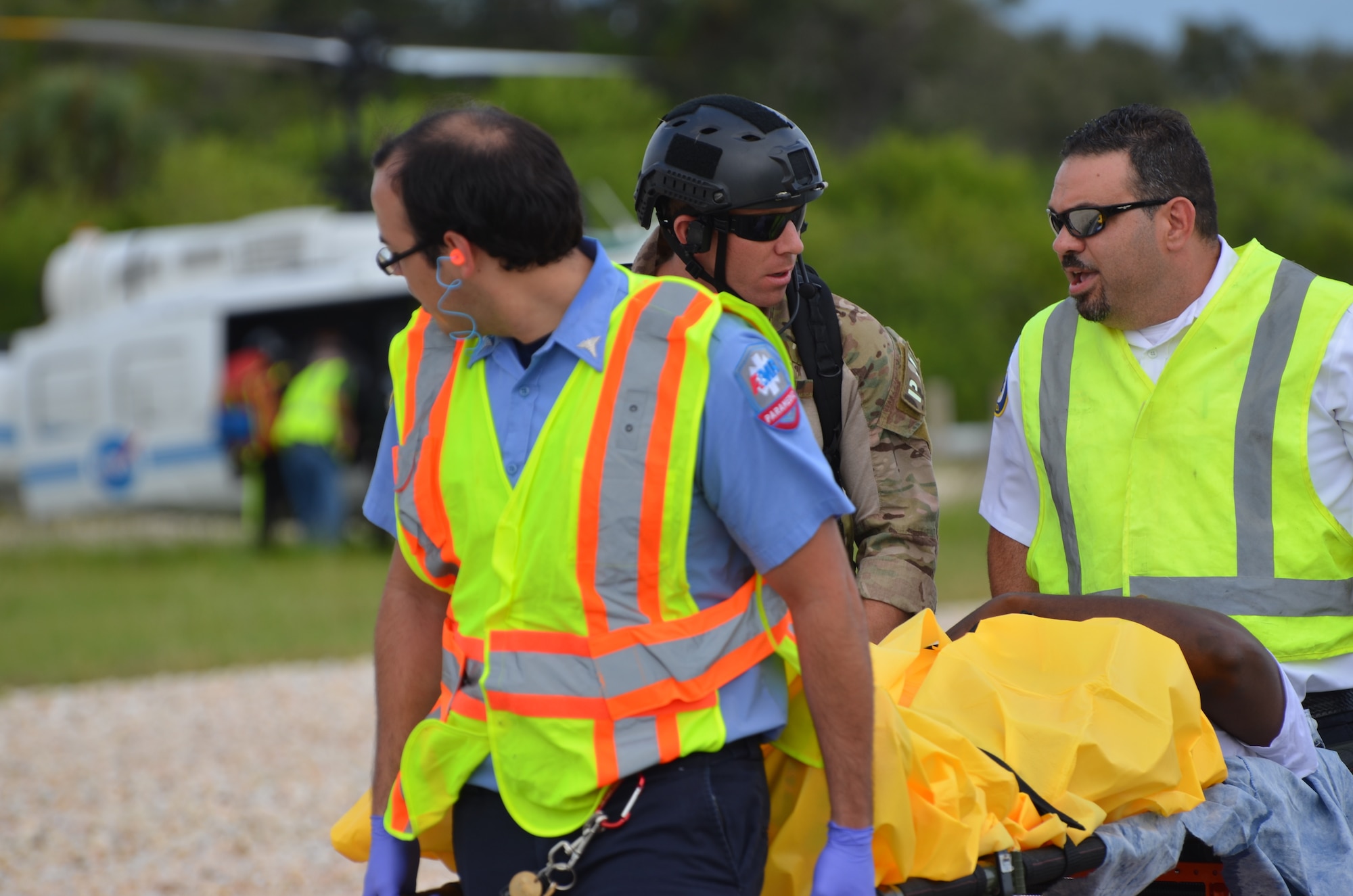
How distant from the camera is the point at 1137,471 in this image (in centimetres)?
324

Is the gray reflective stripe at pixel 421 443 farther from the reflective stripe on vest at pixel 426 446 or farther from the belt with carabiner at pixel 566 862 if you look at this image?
the belt with carabiner at pixel 566 862

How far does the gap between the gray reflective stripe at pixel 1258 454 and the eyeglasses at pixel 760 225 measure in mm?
1026

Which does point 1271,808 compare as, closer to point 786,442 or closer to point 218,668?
point 786,442

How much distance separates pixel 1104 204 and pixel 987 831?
58.2 inches

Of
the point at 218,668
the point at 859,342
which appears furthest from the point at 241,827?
the point at 859,342

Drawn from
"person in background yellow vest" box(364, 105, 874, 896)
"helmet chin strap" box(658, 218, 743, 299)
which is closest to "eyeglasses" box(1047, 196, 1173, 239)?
"helmet chin strap" box(658, 218, 743, 299)

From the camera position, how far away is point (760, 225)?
2.99 metres

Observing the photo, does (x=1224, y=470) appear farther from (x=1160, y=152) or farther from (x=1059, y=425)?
(x=1160, y=152)

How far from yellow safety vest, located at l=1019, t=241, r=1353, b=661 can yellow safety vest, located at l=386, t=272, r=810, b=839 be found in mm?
1326

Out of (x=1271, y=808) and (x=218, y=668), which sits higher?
(x=1271, y=808)

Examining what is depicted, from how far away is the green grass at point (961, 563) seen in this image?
10.5 m

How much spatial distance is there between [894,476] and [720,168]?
75 cm

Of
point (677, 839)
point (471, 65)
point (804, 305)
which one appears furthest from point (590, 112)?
point (677, 839)

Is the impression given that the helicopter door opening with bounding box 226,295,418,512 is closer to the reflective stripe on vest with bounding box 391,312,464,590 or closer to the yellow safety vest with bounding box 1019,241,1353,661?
the yellow safety vest with bounding box 1019,241,1353,661
